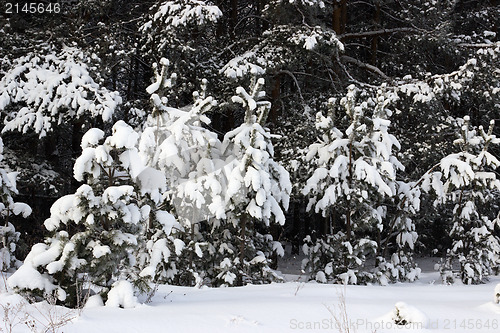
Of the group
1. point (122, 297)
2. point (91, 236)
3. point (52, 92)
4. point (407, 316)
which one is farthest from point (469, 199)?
point (52, 92)

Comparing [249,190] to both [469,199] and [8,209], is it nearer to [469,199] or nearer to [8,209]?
[8,209]

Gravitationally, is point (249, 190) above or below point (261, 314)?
above

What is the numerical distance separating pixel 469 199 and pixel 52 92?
9.69 metres

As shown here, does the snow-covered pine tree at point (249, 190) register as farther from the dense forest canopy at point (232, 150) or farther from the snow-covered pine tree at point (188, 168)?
the snow-covered pine tree at point (188, 168)

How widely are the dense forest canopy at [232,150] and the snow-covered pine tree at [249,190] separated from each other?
0.03 m

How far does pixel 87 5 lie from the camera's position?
11.8 m

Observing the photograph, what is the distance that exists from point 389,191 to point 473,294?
7.62 feet

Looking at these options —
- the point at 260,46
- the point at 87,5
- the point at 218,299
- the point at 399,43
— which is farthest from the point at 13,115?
the point at 399,43

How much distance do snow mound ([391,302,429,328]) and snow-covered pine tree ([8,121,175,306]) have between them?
2.72 metres

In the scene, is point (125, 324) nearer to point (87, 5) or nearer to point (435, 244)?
point (87, 5)

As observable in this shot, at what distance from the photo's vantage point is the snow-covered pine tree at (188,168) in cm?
798

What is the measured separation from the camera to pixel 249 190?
795 cm

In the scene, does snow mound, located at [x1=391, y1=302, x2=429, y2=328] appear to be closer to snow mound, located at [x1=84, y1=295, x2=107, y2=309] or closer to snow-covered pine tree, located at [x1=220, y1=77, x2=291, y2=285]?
snow mound, located at [x1=84, y1=295, x2=107, y2=309]

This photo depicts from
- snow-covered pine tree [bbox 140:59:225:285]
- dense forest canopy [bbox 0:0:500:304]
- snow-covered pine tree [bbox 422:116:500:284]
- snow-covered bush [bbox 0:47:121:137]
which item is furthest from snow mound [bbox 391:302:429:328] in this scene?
snow-covered bush [bbox 0:47:121:137]
